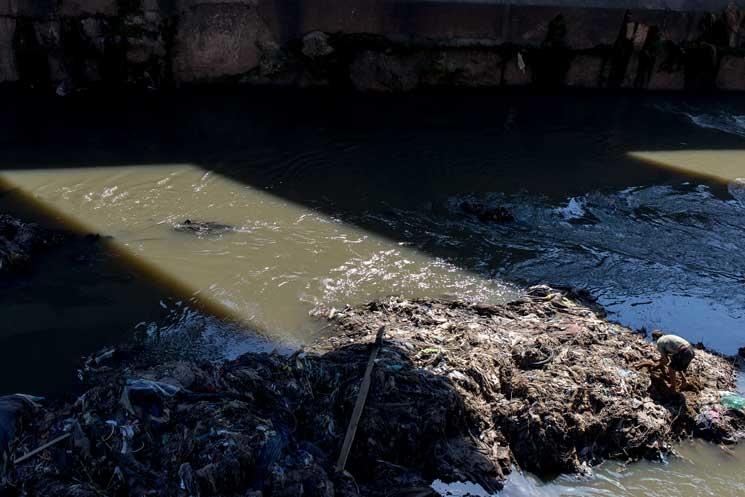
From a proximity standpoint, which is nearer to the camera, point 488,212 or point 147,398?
point 147,398

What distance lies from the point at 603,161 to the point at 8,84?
9.24 metres

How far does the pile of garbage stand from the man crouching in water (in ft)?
18.6

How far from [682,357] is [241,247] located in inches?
168

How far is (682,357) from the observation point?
5488 millimetres

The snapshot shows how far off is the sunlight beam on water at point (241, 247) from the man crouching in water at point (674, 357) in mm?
1669

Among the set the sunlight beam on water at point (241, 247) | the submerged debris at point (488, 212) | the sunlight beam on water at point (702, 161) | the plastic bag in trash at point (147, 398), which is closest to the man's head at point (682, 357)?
the sunlight beam on water at point (241, 247)

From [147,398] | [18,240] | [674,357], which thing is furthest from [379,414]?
[18,240]

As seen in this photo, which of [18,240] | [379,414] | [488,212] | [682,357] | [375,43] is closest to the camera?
[379,414]

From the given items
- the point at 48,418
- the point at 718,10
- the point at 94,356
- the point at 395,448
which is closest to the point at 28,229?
the point at 94,356

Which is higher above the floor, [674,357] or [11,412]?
[674,357]

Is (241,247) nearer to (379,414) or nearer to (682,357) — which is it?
(379,414)

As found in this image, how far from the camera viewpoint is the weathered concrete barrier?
11.3 m

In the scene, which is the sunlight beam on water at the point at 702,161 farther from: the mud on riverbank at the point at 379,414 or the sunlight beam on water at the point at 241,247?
the mud on riverbank at the point at 379,414

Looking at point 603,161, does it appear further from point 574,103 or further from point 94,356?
point 94,356
